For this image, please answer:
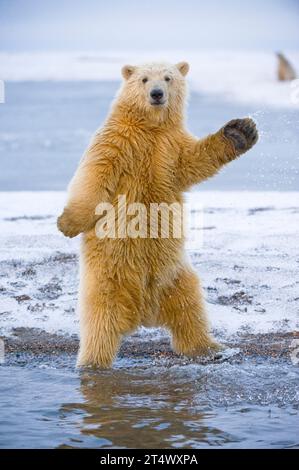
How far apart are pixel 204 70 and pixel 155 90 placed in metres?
19.0

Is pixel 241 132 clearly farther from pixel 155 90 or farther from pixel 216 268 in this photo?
pixel 216 268

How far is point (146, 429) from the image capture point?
438cm

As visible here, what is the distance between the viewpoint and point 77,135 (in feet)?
50.3

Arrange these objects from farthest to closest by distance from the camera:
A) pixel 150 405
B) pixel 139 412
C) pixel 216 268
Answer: pixel 216 268, pixel 150 405, pixel 139 412

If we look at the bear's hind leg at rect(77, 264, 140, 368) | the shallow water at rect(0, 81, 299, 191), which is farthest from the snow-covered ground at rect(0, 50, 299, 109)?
the bear's hind leg at rect(77, 264, 140, 368)

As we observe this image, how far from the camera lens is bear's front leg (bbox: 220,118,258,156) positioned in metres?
5.34

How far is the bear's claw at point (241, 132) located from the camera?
534cm

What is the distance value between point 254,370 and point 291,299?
1.57 meters

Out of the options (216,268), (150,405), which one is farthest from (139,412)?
(216,268)

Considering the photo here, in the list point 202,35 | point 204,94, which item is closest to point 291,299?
point 204,94

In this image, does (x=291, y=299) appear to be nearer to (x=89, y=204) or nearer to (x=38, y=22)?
(x=89, y=204)
